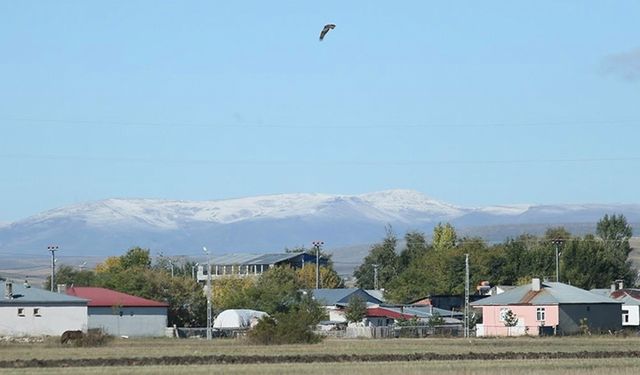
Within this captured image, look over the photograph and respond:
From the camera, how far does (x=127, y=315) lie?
106 meters

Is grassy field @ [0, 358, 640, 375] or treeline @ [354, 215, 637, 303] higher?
treeline @ [354, 215, 637, 303]

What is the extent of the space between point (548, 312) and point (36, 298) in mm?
39743

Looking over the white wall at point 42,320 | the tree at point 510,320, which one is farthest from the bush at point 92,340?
the tree at point 510,320

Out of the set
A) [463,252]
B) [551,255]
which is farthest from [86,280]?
[551,255]

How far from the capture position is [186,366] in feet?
163

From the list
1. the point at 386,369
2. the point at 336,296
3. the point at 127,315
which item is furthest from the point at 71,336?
the point at 336,296

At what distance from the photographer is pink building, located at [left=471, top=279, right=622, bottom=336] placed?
109812 mm

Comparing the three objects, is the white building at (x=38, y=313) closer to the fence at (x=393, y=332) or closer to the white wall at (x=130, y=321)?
the white wall at (x=130, y=321)

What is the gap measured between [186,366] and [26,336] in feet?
149

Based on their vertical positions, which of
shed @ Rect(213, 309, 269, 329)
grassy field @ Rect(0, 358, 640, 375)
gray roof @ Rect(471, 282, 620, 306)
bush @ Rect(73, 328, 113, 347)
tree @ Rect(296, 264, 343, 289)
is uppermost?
tree @ Rect(296, 264, 343, 289)

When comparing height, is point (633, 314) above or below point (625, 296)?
below

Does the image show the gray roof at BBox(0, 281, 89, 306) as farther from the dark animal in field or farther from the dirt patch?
the dirt patch

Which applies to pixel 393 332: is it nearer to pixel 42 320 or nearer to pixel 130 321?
pixel 130 321

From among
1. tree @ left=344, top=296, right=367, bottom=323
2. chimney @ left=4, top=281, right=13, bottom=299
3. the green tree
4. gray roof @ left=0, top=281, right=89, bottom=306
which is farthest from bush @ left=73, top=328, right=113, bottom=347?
the green tree
